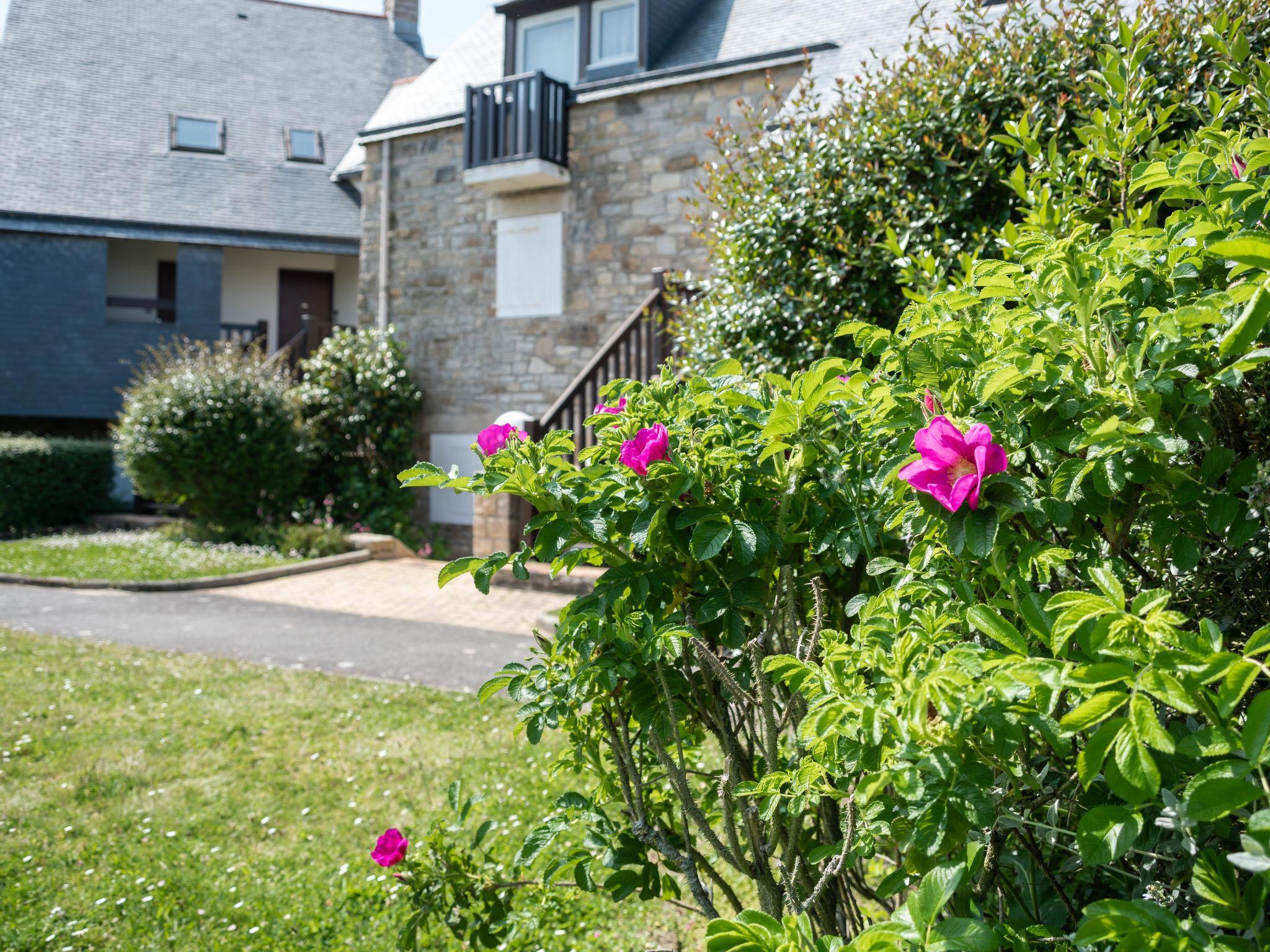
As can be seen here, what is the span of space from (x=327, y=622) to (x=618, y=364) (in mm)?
3769

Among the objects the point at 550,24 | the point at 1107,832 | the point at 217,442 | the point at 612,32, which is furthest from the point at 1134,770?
the point at 550,24

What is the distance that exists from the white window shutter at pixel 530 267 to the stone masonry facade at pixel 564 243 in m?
0.09

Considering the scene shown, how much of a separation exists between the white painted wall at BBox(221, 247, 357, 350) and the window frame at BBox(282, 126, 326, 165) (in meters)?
1.99

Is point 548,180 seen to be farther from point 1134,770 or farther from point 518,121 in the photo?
point 1134,770

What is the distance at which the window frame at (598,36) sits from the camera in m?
11.9

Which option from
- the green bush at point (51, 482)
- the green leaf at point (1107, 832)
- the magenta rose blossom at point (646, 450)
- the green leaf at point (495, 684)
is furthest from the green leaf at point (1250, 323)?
the green bush at point (51, 482)

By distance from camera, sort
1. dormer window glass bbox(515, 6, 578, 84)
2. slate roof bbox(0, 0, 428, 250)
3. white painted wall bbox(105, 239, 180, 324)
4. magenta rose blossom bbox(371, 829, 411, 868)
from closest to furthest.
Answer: magenta rose blossom bbox(371, 829, 411, 868), dormer window glass bbox(515, 6, 578, 84), slate roof bbox(0, 0, 428, 250), white painted wall bbox(105, 239, 180, 324)

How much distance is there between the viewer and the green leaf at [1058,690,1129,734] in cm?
86

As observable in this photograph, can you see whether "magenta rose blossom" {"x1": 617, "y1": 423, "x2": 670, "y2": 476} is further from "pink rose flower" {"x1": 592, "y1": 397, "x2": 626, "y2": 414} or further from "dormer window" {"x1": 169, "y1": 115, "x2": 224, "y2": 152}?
"dormer window" {"x1": 169, "y1": 115, "x2": 224, "y2": 152}

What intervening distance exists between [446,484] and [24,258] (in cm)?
1952

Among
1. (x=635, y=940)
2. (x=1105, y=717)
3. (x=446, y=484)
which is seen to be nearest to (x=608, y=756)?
(x=446, y=484)

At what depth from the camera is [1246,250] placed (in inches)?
36.4

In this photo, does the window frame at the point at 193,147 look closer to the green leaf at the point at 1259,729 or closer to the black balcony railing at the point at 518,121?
the black balcony railing at the point at 518,121

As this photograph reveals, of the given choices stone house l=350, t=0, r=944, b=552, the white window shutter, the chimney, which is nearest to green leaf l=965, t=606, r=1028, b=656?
stone house l=350, t=0, r=944, b=552
